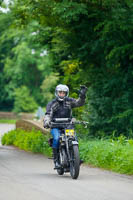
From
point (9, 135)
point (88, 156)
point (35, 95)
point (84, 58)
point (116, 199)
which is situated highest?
point (35, 95)

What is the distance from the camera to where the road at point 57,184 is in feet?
26.0

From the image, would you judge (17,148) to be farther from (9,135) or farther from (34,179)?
(34,179)

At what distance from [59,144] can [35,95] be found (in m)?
58.5

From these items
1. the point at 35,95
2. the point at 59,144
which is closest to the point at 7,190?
the point at 59,144

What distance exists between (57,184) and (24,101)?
56.4m

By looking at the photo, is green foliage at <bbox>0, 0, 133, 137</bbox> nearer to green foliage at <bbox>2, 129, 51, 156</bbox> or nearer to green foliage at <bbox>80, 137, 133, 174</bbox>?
green foliage at <bbox>2, 129, 51, 156</bbox>

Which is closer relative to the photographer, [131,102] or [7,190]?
[7,190]

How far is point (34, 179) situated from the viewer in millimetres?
9922

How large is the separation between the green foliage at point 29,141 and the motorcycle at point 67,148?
432 centimetres

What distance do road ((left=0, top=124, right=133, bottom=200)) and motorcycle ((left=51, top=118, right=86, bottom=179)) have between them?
0.18 metres

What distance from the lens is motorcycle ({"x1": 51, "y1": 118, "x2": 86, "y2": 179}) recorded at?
32.7 feet

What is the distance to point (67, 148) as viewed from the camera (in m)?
10.3

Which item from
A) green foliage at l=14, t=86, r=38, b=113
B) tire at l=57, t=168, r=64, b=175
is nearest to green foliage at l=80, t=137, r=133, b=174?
tire at l=57, t=168, r=64, b=175

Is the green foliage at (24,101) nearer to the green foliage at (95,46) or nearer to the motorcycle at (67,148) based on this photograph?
the green foliage at (95,46)
